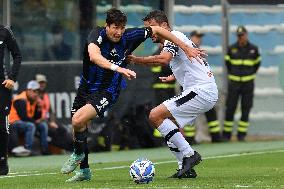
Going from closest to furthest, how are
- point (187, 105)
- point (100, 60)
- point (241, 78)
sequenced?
point (100, 60) → point (187, 105) → point (241, 78)

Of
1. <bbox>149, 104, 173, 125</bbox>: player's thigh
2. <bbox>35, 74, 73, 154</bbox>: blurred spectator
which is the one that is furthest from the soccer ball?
<bbox>35, 74, 73, 154</bbox>: blurred spectator

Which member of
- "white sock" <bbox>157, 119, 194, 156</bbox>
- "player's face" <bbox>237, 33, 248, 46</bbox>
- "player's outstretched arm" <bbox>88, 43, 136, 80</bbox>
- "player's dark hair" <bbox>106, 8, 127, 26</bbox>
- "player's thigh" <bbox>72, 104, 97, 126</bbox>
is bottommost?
"white sock" <bbox>157, 119, 194, 156</bbox>

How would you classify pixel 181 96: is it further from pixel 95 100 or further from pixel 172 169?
pixel 172 169

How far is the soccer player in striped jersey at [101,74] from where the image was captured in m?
13.7

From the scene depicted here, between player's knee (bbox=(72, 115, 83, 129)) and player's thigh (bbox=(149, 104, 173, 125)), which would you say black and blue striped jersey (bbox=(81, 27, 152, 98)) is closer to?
player's knee (bbox=(72, 115, 83, 129))

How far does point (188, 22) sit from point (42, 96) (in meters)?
4.39

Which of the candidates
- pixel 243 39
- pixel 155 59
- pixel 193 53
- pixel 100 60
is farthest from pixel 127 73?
pixel 243 39

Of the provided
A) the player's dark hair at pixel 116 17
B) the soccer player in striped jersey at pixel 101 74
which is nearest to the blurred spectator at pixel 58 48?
the soccer player in striped jersey at pixel 101 74

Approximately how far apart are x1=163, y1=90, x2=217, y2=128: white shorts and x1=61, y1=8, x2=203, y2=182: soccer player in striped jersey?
76 centimetres

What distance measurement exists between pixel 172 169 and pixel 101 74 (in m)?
3.07

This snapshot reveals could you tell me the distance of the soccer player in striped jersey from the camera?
13.7 meters

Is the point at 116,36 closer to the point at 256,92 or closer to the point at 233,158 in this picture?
the point at 233,158

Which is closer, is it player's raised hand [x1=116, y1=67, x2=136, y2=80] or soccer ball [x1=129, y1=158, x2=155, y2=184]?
player's raised hand [x1=116, y1=67, x2=136, y2=80]

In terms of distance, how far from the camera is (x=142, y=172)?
43.7ft
